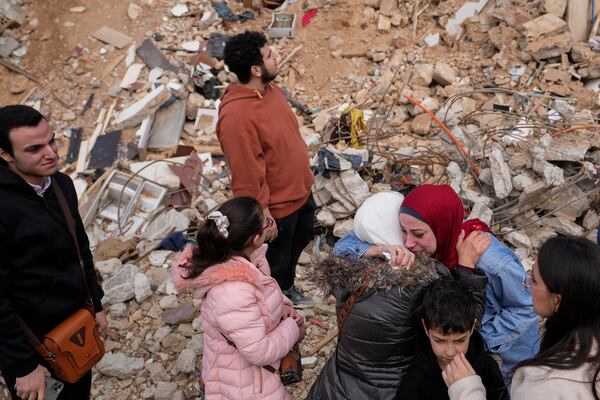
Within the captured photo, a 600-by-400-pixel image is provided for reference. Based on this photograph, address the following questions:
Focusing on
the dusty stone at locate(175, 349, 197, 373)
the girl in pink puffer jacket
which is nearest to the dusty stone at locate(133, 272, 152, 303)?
the dusty stone at locate(175, 349, 197, 373)

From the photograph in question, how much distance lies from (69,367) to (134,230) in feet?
11.3

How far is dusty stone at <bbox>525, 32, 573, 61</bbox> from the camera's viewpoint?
6648 millimetres

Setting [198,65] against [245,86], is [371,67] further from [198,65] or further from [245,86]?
[245,86]

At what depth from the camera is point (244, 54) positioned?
340 cm

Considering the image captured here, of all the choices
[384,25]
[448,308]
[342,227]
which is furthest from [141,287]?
[384,25]

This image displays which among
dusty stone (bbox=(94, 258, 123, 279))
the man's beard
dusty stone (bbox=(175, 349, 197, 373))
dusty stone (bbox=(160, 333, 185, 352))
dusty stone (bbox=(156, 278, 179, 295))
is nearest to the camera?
the man's beard

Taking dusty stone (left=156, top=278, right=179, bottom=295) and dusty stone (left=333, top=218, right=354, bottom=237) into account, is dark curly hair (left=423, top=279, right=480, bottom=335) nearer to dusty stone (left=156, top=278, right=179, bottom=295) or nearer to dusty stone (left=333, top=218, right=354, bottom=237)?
dusty stone (left=333, top=218, right=354, bottom=237)

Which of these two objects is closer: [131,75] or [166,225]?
[166,225]

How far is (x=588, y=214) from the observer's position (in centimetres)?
486

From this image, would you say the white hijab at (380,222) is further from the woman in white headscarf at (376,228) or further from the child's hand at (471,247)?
the child's hand at (471,247)

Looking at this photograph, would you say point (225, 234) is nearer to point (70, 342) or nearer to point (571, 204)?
point (70, 342)

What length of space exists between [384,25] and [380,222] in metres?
6.47

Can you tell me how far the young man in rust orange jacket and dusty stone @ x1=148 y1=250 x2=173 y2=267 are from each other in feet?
5.64

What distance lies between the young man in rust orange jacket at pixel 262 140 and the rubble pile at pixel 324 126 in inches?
34.7
